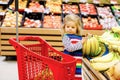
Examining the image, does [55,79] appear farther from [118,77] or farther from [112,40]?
[118,77]

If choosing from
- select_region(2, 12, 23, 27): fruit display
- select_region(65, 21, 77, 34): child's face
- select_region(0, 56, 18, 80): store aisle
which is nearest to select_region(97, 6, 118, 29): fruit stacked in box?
select_region(2, 12, 23, 27): fruit display

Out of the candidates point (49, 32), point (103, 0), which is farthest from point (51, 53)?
point (103, 0)

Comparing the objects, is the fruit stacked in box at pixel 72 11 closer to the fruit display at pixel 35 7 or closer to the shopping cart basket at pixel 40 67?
the fruit display at pixel 35 7

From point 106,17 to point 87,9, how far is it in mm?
423

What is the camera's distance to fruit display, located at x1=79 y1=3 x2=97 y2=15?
5926mm

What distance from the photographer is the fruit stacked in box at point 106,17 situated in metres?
5.66

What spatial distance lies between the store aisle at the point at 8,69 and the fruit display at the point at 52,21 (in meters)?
0.88

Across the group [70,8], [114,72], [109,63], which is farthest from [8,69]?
[114,72]

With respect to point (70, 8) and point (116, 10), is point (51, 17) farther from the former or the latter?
point (116, 10)

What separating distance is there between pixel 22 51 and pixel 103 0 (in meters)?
4.23

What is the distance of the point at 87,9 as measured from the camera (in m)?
5.96

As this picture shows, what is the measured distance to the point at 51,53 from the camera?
8.54ft

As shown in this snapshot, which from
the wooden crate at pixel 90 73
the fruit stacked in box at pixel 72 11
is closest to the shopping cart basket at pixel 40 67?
the wooden crate at pixel 90 73

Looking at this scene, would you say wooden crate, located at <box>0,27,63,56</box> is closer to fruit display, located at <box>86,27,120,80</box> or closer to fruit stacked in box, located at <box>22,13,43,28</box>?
fruit stacked in box, located at <box>22,13,43,28</box>
